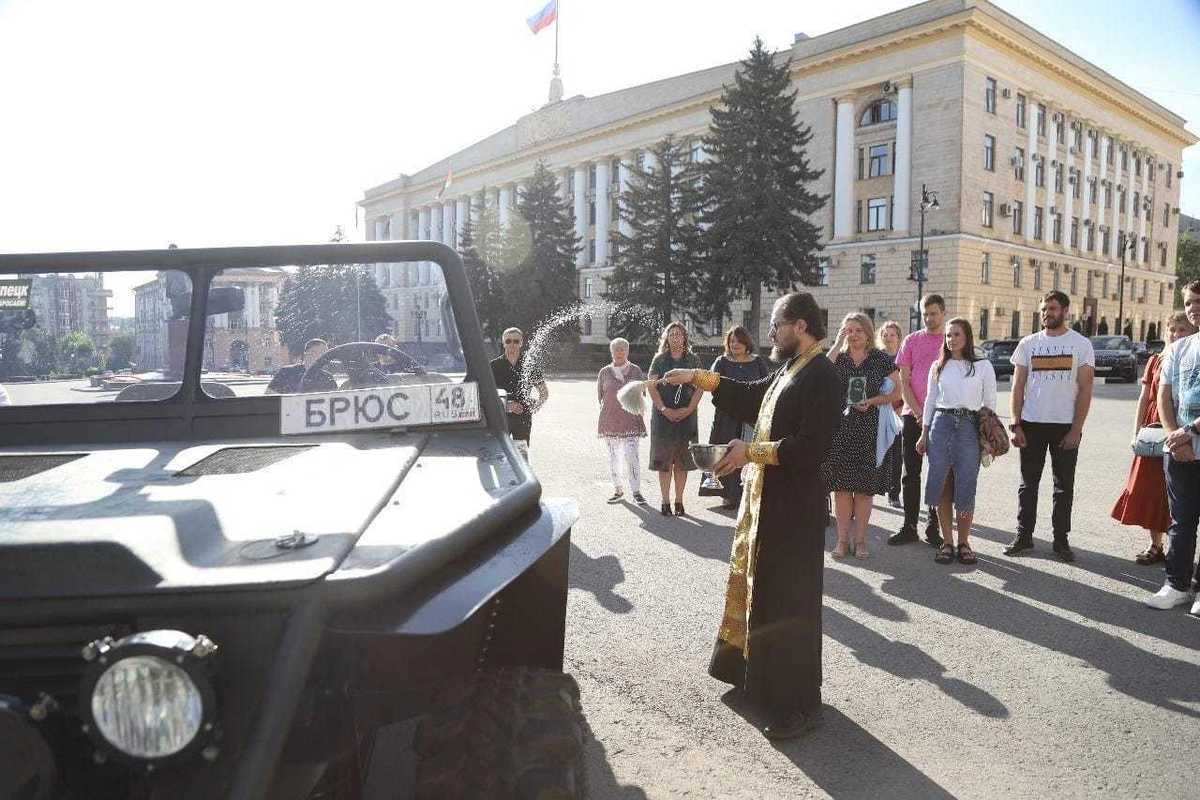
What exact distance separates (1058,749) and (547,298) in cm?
4940

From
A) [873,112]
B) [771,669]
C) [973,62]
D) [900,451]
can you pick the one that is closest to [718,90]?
[873,112]

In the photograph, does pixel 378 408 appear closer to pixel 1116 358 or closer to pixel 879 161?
pixel 1116 358

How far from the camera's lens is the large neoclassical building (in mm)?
49094

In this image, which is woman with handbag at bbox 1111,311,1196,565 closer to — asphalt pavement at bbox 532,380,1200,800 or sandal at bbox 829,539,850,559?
asphalt pavement at bbox 532,380,1200,800

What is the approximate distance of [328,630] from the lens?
1627mm

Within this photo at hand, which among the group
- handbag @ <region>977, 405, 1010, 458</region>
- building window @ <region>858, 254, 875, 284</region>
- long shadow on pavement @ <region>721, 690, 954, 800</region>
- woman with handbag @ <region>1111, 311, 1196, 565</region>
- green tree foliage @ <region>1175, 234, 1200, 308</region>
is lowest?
long shadow on pavement @ <region>721, 690, 954, 800</region>

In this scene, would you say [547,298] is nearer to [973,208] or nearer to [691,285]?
[691,285]

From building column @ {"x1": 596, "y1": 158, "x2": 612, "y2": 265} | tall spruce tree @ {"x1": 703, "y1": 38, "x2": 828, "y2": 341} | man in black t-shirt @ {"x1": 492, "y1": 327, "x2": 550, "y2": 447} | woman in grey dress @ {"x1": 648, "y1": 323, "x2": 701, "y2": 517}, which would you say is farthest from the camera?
building column @ {"x1": 596, "y1": 158, "x2": 612, "y2": 265}

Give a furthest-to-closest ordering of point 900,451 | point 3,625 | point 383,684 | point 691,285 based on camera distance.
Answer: point 691,285
point 900,451
point 383,684
point 3,625

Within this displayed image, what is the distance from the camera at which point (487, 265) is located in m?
53.2

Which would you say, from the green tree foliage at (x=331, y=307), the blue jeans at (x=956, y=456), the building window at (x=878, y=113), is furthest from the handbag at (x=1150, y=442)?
the building window at (x=878, y=113)

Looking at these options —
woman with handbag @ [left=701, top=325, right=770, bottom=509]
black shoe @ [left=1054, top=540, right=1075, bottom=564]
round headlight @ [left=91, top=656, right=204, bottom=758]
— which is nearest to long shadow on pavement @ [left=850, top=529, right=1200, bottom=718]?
black shoe @ [left=1054, top=540, right=1075, bottom=564]

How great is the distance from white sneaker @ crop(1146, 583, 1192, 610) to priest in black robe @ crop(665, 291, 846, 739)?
2.85 meters

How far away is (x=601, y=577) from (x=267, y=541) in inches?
182
